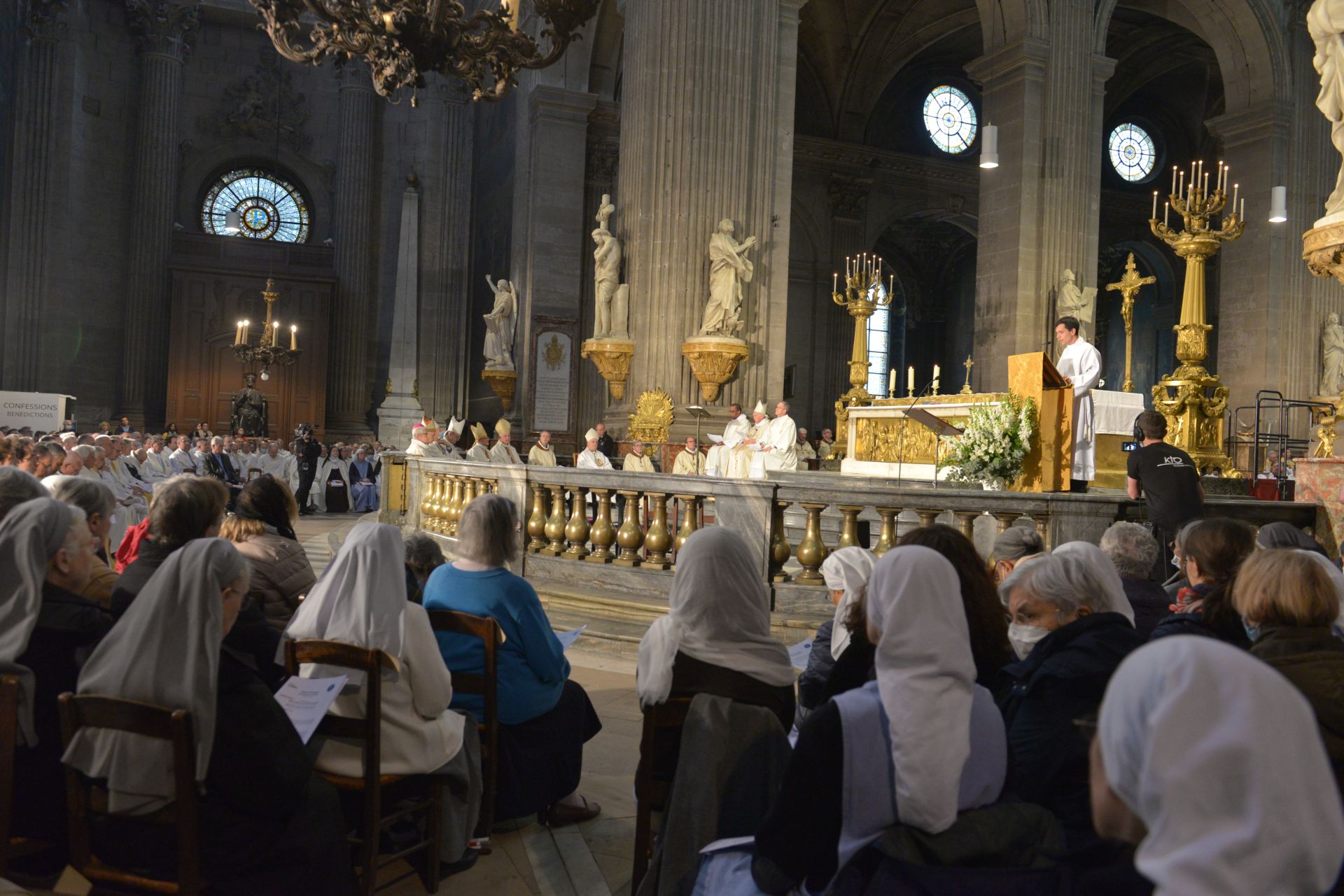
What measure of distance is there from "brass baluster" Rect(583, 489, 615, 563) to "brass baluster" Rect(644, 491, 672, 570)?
0.33m

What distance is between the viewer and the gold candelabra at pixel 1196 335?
10500 mm

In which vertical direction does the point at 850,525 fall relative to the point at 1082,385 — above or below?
below

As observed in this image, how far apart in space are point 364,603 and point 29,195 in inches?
927

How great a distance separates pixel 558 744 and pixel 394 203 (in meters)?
23.4

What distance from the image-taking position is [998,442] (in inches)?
291

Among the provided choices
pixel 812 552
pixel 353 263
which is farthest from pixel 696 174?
pixel 353 263

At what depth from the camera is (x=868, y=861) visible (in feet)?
6.82

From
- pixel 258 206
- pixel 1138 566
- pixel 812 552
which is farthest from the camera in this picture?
pixel 258 206

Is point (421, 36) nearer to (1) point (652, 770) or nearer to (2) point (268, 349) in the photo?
(1) point (652, 770)

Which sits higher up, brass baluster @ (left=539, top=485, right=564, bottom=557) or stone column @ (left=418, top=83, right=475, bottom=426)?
stone column @ (left=418, top=83, right=475, bottom=426)

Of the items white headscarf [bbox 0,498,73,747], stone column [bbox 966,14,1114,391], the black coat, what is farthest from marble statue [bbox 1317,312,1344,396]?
white headscarf [bbox 0,498,73,747]

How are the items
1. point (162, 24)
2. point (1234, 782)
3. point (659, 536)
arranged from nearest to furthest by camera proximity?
point (1234, 782) → point (659, 536) → point (162, 24)

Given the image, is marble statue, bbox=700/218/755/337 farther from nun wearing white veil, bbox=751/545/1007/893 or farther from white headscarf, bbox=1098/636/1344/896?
white headscarf, bbox=1098/636/1344/896

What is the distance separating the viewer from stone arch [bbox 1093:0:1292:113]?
18938mm
